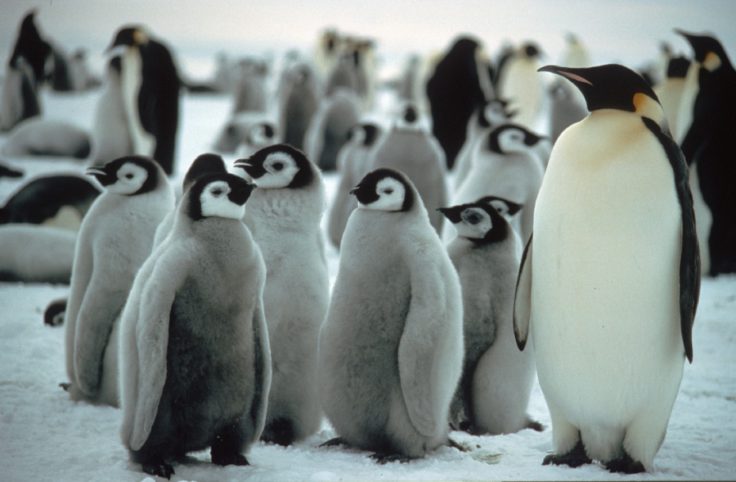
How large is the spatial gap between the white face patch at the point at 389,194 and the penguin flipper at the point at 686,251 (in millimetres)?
745

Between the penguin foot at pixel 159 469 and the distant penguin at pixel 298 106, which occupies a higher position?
the distant penguin at pixel 298 106

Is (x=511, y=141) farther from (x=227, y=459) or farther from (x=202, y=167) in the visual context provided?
(x=227, y=459)

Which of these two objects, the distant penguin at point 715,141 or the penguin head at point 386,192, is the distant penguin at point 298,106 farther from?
the penguin head at point 386,192

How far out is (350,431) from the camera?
275 cm

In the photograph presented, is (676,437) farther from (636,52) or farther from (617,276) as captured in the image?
(636,52)

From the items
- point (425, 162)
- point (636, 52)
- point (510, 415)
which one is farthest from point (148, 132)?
point (510, 415)

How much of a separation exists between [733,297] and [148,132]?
5074 millimetres

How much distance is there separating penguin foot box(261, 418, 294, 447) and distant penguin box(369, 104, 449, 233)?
9.39ft

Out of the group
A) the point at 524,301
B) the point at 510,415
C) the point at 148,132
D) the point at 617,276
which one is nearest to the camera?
the point at 617,276

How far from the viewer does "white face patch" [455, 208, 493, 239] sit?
3.23 m

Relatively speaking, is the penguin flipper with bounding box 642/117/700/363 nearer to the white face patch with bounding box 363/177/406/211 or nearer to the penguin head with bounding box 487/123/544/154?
the white face patch with bounding box 363/177/406/211

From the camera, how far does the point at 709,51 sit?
5367 millimetres

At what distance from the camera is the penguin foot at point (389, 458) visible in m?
2.63

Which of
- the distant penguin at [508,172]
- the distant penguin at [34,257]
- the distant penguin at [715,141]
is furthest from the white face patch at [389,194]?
the distant penguin at [715,141]
